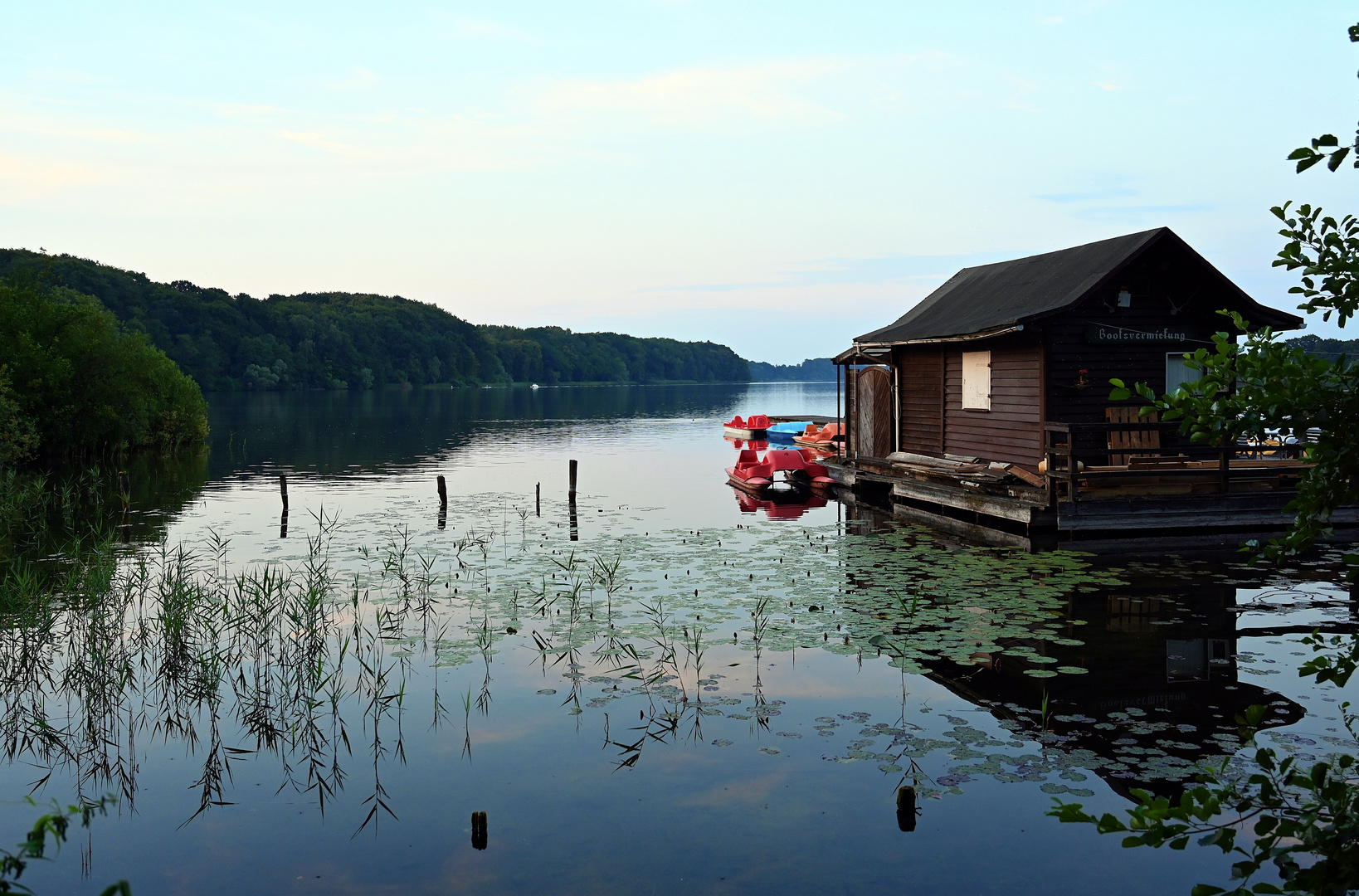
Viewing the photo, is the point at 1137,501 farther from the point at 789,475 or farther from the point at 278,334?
the point at 278,334

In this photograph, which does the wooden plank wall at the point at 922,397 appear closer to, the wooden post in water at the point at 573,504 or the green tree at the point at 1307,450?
the wooden post in water at the point at 573,504

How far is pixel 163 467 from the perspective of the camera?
128 feet

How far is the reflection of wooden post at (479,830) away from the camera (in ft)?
24.9

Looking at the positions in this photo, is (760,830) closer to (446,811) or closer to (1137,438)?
(446,811)

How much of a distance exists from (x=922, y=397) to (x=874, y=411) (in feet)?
8.90

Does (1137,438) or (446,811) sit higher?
(1137,438)

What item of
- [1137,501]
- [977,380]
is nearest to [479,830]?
[1137,501]

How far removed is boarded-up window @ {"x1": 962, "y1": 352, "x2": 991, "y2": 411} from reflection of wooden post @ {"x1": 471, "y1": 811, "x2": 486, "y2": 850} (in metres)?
19.1

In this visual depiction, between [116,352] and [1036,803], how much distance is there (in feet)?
135

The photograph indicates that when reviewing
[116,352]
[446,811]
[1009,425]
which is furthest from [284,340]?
[446,811]

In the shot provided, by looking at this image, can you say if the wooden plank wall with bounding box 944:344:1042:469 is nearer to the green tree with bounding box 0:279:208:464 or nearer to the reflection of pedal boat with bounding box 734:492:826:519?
the reflection of pedal boat with bounding box 734:492:826:519

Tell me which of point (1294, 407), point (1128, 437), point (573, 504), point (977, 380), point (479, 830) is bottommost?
point (479, 830)

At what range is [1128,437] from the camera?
21.2 metres

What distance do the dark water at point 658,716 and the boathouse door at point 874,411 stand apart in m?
10.8
